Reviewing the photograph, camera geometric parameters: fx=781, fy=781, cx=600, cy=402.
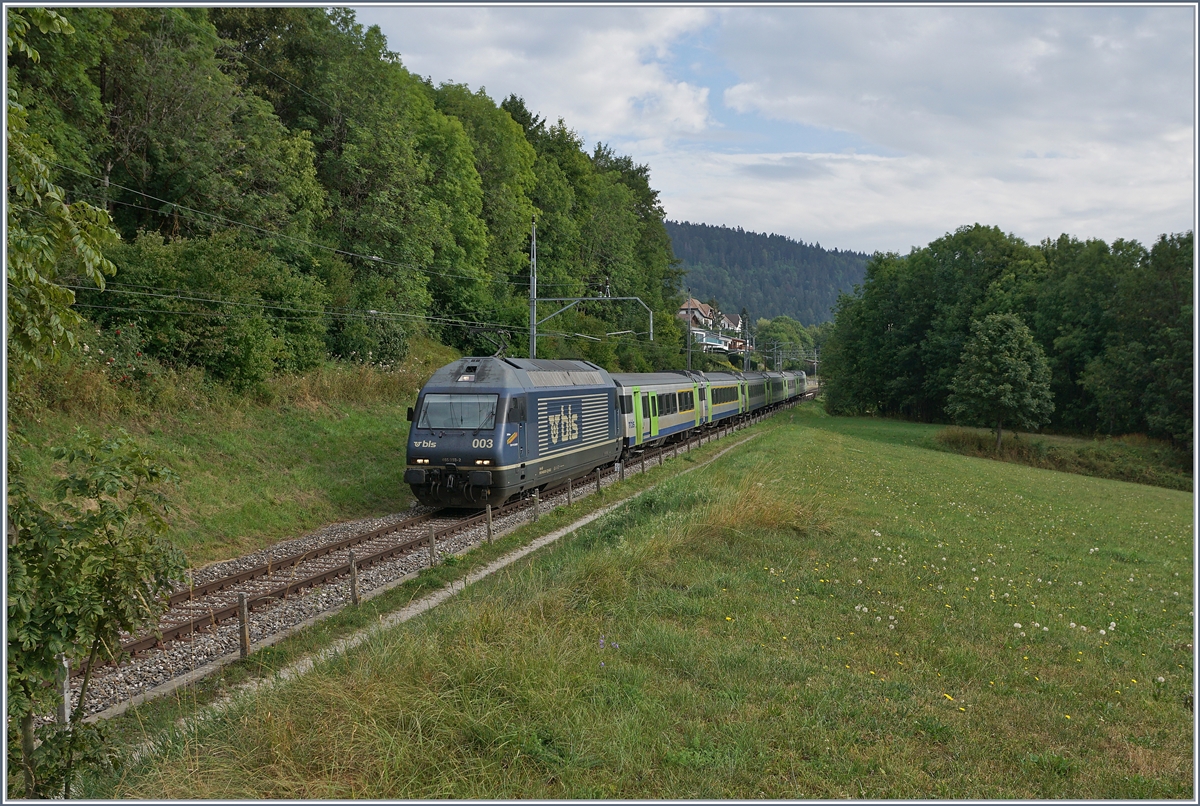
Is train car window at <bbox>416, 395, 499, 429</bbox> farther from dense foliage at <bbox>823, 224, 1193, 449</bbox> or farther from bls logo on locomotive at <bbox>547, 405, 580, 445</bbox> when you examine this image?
dense foliage at <bbox>823, 224, 1193, 449</bbox>

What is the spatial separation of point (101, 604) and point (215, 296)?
1707cm

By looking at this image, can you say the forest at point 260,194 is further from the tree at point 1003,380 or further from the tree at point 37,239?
the tree at point 1003,380

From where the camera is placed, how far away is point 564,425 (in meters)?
20.4

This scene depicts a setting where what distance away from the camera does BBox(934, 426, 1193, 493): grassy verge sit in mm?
40812

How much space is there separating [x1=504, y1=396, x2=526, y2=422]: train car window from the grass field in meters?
4.93

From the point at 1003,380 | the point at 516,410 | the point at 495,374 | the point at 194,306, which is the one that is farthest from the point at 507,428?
the point at 1003,380

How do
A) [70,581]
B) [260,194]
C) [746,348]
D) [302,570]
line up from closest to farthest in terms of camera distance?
[70,581] → [302,570] → [260,194] → [746,348]

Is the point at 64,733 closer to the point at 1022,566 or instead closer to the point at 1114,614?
the point at 1114,614

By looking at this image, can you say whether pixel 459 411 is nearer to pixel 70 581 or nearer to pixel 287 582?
pixel 287 582

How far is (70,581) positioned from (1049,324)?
64124 mm

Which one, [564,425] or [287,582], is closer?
[287,582]

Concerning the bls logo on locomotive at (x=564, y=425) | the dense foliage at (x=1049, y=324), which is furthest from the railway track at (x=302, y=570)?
the dense foliage at (x=1049, y=324)

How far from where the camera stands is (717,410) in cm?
4134

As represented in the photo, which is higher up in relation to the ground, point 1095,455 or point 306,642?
point 306,642
